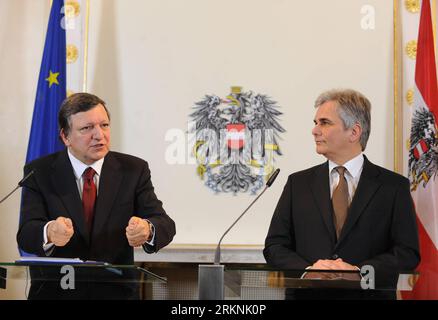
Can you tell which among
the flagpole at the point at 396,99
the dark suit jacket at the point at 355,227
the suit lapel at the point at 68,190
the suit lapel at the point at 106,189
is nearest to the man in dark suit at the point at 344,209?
the dark suit jacket at the point at 355,227

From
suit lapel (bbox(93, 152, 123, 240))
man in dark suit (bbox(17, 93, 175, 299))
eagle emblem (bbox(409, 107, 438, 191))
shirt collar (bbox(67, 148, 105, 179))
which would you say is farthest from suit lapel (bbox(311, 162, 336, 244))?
eagle emblem (bbox(409, 107, 438, 191))

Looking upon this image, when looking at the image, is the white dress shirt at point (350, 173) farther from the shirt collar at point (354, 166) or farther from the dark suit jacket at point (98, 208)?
the dark suit jacket at point (98, 208)

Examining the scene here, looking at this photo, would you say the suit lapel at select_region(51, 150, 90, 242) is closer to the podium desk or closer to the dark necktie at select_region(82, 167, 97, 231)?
the dark necktie at select_region(82, 167, 97, 231)

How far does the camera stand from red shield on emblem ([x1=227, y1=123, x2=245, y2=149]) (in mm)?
5512

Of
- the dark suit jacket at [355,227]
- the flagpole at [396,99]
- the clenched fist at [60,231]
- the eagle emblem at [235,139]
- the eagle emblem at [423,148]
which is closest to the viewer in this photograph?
the clenched fist at [60,231]

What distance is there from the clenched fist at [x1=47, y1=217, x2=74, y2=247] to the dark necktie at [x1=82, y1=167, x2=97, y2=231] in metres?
0.30

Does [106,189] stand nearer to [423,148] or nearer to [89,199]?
[89,199]

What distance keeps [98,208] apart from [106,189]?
0.37 feet

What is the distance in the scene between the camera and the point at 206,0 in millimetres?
5605

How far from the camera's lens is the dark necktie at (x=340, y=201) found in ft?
11.7

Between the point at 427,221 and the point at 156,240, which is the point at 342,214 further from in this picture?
the point at 427,221

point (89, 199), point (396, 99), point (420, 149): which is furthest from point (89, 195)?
point (396, 99)

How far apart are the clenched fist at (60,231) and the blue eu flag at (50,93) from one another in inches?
75.6

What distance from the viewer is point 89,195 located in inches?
146
